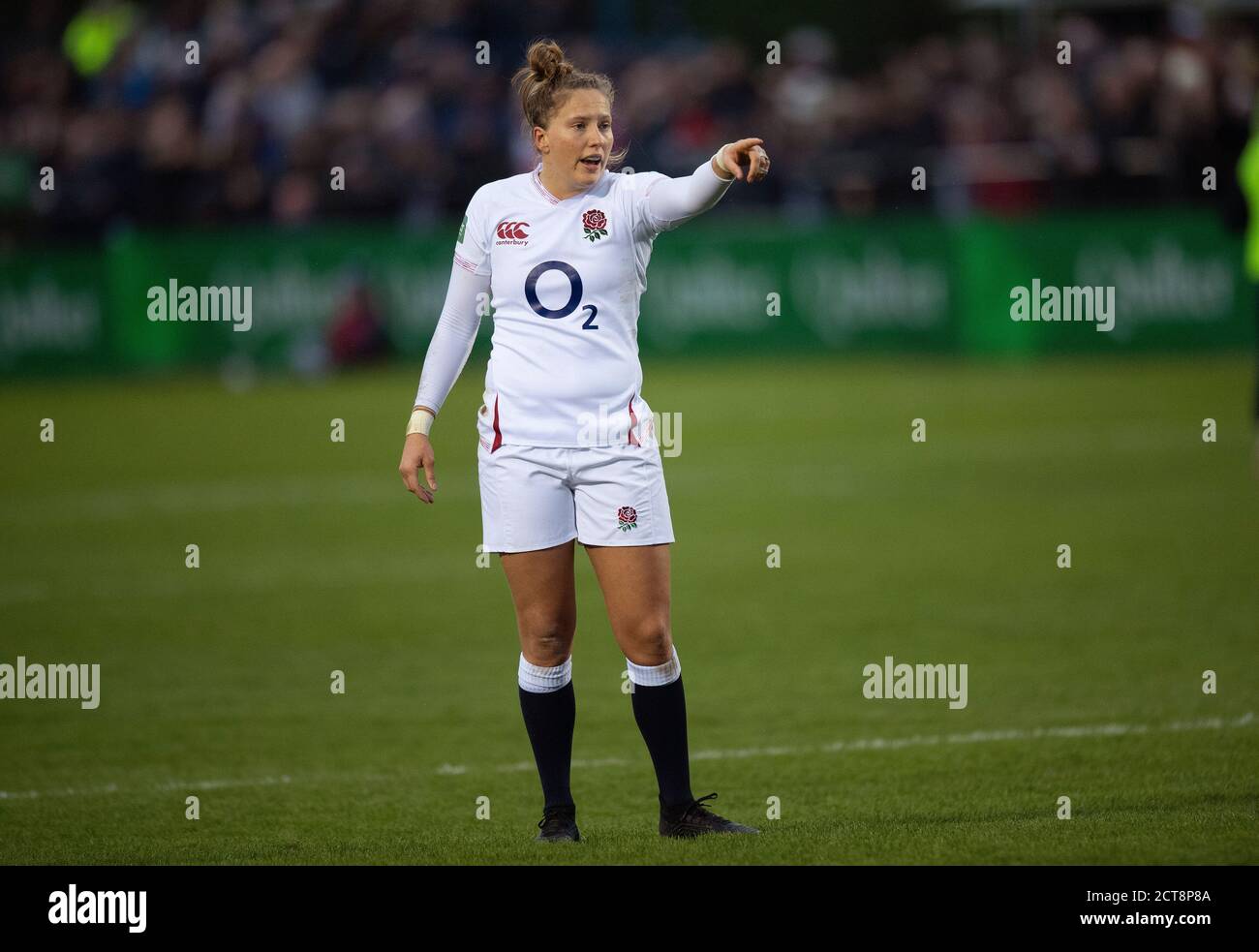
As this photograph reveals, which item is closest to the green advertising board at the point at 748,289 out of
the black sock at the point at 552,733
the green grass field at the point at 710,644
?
the green grass field at the point at 710,644

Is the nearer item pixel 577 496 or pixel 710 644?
pixel 577 496

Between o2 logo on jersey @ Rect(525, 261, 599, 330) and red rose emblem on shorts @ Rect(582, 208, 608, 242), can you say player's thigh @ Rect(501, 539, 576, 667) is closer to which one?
o2 logo on jersey @ Rect(525, 261, 599, 330)

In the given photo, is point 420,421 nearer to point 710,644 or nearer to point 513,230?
point 513,230

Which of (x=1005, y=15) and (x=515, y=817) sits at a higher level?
(x=1005, y=15)

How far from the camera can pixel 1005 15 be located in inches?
1257

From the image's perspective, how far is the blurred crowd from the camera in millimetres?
24984

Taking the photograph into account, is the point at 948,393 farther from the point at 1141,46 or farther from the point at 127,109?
the point at 127,109

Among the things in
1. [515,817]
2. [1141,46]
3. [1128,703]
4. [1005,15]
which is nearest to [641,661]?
[515,817]

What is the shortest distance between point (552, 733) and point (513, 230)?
5.28ft

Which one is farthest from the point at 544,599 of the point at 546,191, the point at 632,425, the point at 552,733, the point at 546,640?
the point at 546,191

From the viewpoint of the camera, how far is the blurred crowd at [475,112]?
2498 cm

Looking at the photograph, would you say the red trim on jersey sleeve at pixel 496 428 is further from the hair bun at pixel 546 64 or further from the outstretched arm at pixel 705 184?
the hair bun at pixel 546 64

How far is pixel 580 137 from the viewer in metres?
5.73
